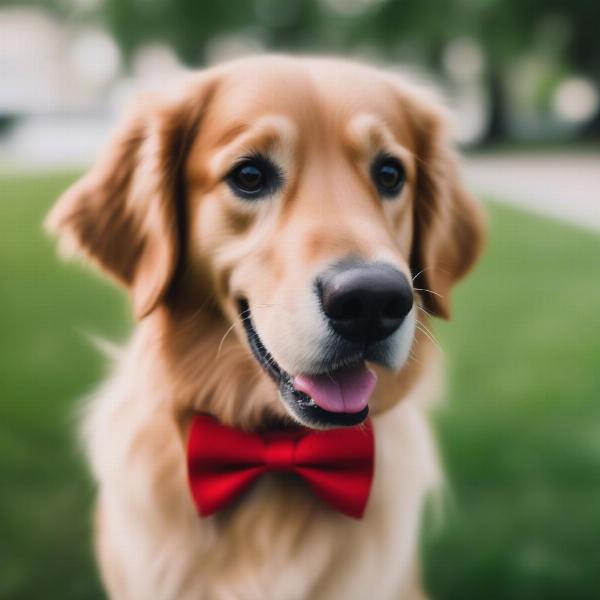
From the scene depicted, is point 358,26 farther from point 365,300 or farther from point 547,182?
point 547,182

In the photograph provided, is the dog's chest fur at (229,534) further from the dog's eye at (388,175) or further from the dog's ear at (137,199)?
the dog's eye at (388,175)

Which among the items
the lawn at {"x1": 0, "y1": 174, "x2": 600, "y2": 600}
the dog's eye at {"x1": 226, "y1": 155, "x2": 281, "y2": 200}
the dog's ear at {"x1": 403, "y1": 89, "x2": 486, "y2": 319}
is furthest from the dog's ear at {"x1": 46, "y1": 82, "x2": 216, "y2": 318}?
the lawn at {"x1": 0, "y1": 174, "x2": 600, "y2": 600}

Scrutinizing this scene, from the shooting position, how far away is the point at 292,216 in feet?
3.91

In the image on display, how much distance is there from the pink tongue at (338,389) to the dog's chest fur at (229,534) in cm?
31

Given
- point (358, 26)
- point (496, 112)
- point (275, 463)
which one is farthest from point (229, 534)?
point (496, 112)

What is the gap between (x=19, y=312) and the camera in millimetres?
2738

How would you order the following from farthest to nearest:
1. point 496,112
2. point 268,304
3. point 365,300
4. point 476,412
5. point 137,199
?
point 496,112, point 476,412, point 137,199, point 268,304, point 365,300

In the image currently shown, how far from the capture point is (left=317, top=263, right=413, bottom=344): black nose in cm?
101

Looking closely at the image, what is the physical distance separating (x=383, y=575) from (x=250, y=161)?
35.0 inches

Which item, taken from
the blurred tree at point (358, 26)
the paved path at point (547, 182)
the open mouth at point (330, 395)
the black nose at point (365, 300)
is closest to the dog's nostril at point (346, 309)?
the black nose at point (365, 300)

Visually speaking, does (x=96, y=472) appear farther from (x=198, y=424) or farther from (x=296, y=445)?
(x=296, y=445)

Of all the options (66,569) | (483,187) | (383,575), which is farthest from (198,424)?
(483,187)

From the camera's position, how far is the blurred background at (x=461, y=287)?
1848 mm

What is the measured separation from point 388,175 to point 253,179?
0.89ft
